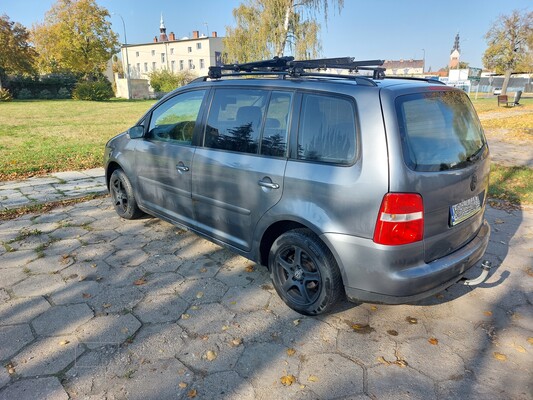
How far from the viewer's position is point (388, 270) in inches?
94.5

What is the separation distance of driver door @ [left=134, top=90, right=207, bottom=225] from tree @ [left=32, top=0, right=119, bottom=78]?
46413 millimetres

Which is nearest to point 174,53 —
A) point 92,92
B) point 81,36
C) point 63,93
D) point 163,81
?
point 163,81

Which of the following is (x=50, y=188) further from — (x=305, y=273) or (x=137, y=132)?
(x=305, y=273)

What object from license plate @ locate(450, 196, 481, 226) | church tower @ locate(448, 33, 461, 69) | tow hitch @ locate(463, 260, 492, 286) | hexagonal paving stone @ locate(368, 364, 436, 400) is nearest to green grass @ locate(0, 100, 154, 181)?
hexagonal paving stone @ locate(368, 364, 436, 400)

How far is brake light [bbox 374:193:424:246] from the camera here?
2330 mm

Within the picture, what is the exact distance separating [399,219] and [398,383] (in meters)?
0.98

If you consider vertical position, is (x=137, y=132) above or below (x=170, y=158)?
above

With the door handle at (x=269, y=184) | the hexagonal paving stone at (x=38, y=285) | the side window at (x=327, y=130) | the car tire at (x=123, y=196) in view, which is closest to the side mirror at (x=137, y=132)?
the car tire at (x=123, y=196)

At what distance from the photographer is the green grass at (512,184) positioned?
5867 millimetres

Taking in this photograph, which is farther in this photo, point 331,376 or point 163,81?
point 163,81

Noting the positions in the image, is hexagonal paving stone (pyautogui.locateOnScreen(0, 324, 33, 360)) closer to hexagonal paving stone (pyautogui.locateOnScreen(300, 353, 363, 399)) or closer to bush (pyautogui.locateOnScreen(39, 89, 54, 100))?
hexagonal paving stone (pyautogui.locateOnScreen(300, 353, 363, 399))

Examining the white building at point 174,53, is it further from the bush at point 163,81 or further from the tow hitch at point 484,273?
the tow hitch at point 484,273

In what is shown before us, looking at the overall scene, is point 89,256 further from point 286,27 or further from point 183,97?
point 286,27

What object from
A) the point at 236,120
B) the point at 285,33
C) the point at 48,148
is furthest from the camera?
the point at 285,33
